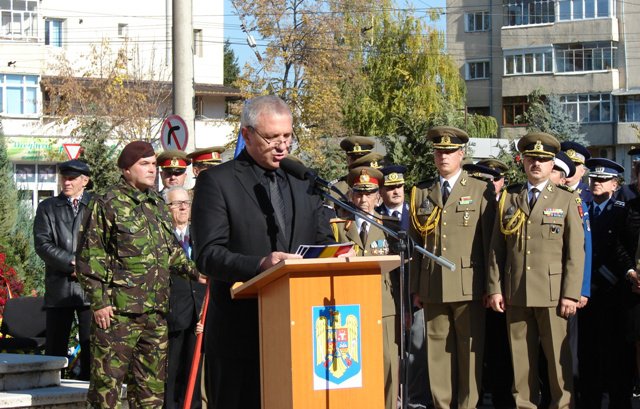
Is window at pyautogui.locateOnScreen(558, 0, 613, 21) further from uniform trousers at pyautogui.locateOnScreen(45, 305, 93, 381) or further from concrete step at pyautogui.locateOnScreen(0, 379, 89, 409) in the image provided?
concrete step at pyautogui.locateOnScreen(0, 379, 89, 409)

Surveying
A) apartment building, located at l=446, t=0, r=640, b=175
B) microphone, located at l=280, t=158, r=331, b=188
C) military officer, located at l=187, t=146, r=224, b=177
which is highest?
apartment building, located at l=446, t=0, r=640, b=175

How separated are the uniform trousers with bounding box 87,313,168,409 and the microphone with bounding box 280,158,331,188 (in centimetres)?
297

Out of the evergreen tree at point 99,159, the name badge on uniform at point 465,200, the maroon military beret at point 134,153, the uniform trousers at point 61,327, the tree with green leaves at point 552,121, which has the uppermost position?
the tree with green leaves at point 552,121

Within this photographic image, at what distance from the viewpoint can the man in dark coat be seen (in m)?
10.1

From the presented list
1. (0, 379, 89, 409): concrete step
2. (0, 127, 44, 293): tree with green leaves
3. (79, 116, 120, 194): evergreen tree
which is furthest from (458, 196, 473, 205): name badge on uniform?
(79, 116, 120, 194): evergreen tree

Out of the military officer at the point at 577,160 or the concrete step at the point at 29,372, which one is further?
the military officer at the point at 577,160

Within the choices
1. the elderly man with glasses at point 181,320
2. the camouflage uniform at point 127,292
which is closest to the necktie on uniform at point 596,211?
the elderly man with glasses at point 181,320

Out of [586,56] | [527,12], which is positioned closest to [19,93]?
[527,12]

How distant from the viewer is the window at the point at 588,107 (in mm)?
62219

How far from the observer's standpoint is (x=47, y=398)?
868 centimetres

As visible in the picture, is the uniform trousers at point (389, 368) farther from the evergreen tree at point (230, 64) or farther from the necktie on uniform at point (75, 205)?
the evergreen tree at point (230, 64)

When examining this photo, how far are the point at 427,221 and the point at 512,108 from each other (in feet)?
191

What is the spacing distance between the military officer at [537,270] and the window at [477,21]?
60.5 meters

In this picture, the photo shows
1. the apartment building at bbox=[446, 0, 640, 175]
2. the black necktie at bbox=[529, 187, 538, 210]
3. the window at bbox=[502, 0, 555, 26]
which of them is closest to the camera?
the black necktie at bbox=[529, 187, 538, 210]
